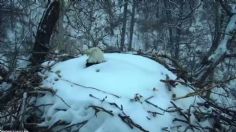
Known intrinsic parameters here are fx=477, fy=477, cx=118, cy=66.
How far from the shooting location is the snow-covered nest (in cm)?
359

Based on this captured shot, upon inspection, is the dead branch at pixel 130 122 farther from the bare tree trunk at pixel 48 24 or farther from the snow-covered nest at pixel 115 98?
the bare tree trunk at pixel 48 24

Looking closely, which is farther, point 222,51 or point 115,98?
point 222,51

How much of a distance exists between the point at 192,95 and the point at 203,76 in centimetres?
154

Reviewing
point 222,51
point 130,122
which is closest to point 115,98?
point 130,122

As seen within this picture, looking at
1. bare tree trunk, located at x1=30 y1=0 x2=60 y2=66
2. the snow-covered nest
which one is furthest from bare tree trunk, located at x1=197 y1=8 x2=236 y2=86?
bare tree trunk, located at x1=30 y1=0 x2=60 y2=66

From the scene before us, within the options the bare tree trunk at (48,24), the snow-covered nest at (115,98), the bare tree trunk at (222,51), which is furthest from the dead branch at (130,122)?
the bare tree trunk at (48,24)

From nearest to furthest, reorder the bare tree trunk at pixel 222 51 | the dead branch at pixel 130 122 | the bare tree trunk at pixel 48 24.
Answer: the dead branch at pixel 130 122, the bare tree trunk at pixel 222 51, the bare tree trunk at pixel 48 24

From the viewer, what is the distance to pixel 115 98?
3721 millimetres

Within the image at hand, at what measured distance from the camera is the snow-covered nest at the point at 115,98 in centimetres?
359

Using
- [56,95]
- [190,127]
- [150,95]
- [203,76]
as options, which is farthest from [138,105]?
[203,76]

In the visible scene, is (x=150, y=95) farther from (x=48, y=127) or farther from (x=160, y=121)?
(x=48, y=127)

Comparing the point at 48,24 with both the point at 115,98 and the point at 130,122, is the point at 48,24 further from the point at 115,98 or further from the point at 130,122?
the point at 130,122

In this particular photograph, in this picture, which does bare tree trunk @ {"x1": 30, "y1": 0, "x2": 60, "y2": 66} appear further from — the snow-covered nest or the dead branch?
the dead branch

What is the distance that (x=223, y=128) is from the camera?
3938 mm
